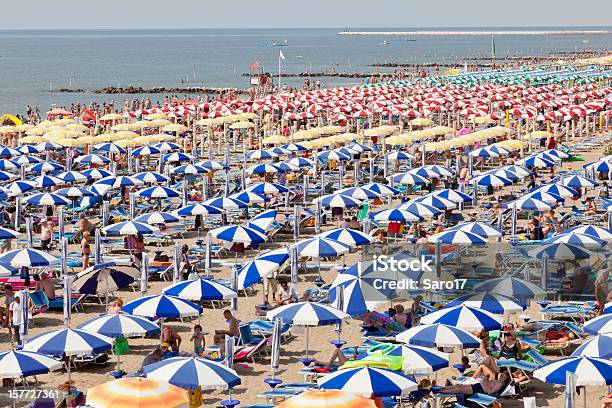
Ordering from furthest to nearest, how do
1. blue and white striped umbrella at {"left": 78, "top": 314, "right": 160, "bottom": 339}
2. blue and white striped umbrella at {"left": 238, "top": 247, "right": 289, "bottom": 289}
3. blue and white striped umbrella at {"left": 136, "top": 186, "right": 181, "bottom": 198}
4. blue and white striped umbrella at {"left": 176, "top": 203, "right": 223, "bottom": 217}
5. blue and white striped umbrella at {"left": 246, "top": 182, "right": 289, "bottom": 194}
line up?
blue and white striped umbrella at {"left": 136, "top": 186, "right": 181, "bottom": 198} < blue and white striped umbrella at {"left": 246, "top": 182, "right": 289, "bottom": 194} < blue and white striped umbrella at {"left": 176, "top": 203, "right": 223, "bottom": 217} < blue and white striped umbrella at {"left": 238, "top": 247, "right": 289, "bottom": 289} < blue and white striped umbrella at {"left": 78, "top": 314, "right": 160, "bottom": 339}

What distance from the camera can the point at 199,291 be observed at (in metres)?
15.8

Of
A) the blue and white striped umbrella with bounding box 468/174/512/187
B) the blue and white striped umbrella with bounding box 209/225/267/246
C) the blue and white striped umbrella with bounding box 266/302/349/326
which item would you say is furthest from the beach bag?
the blue and white striped umbrella with bounding box 468/174/512/187

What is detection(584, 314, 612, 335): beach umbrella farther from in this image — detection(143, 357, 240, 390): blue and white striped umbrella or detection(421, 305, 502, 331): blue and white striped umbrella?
detection(143, 357, 240, 390): blue and white striped umbrella

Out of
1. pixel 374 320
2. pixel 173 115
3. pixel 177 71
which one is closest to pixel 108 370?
pixel 374 320

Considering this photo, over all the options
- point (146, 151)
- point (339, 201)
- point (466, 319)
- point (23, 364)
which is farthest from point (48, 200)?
point (466, 319)

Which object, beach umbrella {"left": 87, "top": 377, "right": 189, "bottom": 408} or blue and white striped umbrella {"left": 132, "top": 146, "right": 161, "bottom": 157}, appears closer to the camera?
beach umbrella {"left": 87, "top": 377, "right": 189, "bottom": 408}

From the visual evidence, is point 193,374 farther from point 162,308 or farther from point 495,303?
point 495,303

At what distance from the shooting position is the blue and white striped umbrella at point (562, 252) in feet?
60.2

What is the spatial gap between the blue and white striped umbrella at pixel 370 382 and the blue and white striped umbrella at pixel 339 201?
12.2m

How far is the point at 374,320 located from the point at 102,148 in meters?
19.6

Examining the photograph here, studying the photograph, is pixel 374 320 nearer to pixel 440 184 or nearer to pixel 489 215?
pixel 489 215

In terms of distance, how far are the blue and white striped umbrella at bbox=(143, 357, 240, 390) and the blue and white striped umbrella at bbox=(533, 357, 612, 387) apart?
350 centimetres

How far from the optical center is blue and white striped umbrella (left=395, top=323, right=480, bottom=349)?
13312mm

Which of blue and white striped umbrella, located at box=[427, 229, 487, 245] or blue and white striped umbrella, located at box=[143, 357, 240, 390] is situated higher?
blue and white striped umbrella, located at box=[427, 229, 487, 245]
